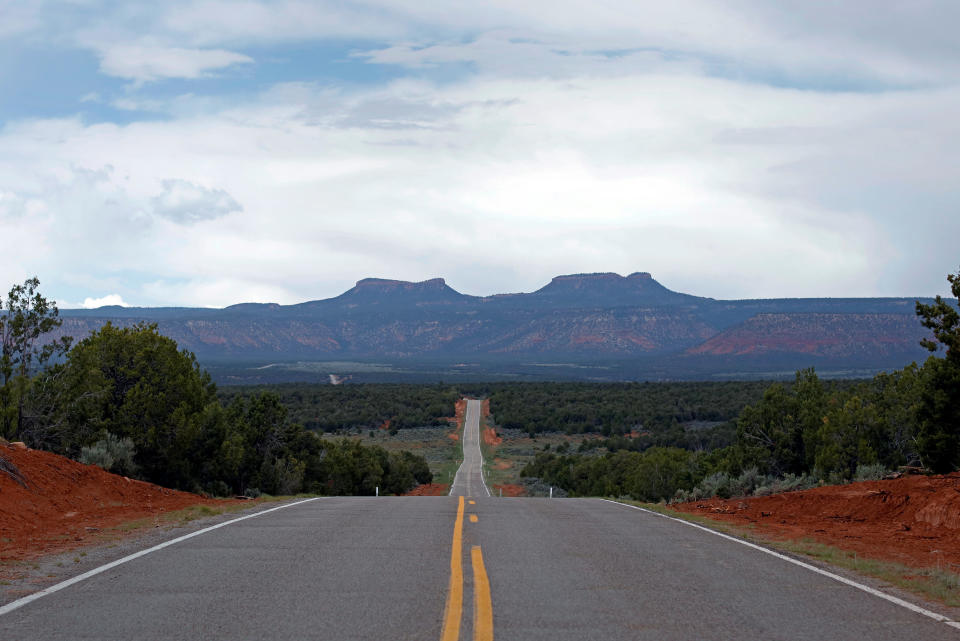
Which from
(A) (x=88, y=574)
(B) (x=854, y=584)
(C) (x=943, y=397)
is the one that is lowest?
(B) (x=854, y=584)

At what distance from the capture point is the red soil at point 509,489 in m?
52.3

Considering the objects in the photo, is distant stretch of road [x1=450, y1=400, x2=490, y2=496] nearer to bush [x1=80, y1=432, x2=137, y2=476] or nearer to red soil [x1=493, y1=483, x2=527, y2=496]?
red soil [x1=493, y1=483, x2=527, y2=496]

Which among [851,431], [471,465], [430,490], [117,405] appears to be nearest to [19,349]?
[117,405]

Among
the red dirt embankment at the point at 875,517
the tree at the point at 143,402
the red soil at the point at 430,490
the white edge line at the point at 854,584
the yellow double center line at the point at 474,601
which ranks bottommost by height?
the red soil at the point at 430,490

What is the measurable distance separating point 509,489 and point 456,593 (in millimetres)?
47271

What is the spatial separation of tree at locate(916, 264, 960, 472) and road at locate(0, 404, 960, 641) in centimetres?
997

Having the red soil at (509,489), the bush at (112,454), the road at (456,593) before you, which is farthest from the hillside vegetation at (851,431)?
the red soil at (509,489)

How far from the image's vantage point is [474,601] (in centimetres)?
792

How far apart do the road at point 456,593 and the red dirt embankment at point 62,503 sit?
2.24m

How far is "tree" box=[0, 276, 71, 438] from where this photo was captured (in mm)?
22719

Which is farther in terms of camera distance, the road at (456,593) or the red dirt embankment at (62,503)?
the red dirt embankment at (62,503)

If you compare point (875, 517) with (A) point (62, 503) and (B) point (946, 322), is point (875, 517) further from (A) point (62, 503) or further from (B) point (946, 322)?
(A) point (62, 503)

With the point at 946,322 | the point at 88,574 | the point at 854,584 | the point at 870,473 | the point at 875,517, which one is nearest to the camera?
the point at 88,574

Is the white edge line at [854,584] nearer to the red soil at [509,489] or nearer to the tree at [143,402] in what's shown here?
the tree at [143,402]
